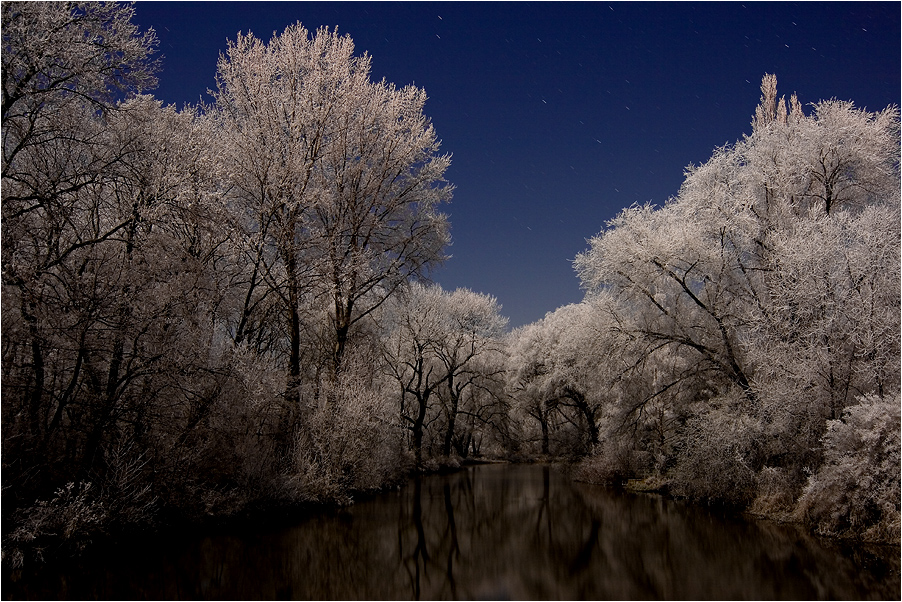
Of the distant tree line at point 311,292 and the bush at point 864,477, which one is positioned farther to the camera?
the bush at point 864,477

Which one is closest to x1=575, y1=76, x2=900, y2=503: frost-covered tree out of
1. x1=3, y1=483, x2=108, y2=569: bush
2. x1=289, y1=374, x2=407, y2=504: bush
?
x1=289, y1=374, x2=407, y2=504: bush

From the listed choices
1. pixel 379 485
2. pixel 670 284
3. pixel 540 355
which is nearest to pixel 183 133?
pixel 379 485

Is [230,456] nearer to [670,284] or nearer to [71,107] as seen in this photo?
[71,107]

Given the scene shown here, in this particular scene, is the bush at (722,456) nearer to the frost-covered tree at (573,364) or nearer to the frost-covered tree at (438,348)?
the frost-covered tree at (573,364)

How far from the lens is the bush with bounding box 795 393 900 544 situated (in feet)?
33.3

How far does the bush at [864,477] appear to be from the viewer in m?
10.1

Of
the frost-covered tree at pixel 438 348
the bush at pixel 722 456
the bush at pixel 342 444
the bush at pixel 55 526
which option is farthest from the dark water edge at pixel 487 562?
the frost-covered tree at pixel 438 348

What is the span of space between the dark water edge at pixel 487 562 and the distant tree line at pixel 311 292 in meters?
0.87

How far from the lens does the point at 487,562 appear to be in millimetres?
10398

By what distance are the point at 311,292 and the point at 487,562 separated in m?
9.71

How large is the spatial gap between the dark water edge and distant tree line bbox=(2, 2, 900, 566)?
34.1 inches

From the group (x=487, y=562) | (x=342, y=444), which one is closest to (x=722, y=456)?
(x=487, y=562)

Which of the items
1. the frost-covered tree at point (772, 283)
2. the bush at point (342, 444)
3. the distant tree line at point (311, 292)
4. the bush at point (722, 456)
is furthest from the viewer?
the bush at point (342, 444)

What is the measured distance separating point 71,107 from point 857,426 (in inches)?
599
